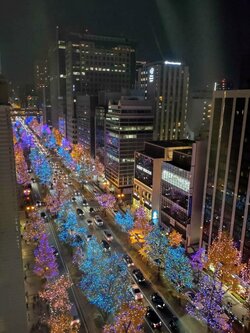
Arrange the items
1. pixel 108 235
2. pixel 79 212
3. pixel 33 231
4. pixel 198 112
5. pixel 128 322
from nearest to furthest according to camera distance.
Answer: pixel 128 322 < pixel 33 231 < pixel 108 235 < pixel 79 212 < pixel 198 112

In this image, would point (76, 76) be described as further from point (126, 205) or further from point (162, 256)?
point (162, 256)

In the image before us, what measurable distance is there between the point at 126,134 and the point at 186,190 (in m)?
33.1

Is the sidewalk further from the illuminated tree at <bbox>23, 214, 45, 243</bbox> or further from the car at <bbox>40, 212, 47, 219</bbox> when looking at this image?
the car at <bbox>40, 212, 47, 219</bbox>

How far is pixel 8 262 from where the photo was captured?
83.1 feet

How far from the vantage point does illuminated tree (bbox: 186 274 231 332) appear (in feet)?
104

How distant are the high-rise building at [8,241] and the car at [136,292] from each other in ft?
49.6

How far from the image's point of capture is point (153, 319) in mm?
Result: 32812

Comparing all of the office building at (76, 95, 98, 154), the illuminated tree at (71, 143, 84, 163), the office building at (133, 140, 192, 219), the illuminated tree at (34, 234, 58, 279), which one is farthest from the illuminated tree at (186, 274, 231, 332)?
the office building at (76, 95, 98, 154)

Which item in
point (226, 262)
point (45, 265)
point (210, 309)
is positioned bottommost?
point (210, 309)

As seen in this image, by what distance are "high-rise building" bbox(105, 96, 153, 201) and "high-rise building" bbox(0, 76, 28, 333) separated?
53.5m

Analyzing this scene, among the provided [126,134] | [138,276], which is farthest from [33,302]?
[126,134]

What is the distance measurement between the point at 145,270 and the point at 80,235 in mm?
16234

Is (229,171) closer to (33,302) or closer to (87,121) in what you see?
(33,302)

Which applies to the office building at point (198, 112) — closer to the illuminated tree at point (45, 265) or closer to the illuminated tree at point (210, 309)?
the illuminated tree at point (210, 309)
